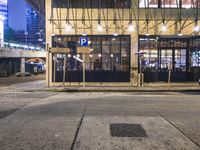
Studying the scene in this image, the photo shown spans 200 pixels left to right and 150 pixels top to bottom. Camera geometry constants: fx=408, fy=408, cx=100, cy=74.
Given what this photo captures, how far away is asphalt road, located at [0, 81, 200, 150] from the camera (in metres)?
8.66

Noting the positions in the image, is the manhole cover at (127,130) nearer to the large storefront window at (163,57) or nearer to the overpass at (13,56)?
the large storefront window at (163,57)

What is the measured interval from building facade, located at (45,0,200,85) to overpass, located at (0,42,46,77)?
2435 centimetres

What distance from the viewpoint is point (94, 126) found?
10.9m

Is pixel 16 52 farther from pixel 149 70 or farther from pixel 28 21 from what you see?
pixel 28 21

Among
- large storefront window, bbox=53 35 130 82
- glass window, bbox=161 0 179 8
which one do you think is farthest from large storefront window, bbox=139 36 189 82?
glass window, bbox=161 0 179 8

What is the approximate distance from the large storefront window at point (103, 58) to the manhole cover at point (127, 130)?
1930 centimetres

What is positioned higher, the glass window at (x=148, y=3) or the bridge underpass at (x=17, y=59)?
the glass window at (x=148, y=3)

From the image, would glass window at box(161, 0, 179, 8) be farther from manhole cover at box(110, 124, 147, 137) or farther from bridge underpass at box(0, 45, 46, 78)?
bridge underpass at box(0, 45, 46, 78)

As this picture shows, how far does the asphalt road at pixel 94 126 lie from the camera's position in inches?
341

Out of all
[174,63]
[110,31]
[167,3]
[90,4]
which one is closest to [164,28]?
[167,3]

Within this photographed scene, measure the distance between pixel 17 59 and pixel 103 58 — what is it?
42.1m

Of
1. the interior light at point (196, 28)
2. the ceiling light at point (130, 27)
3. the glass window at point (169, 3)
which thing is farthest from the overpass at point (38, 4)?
the interior light at point (196, 28)

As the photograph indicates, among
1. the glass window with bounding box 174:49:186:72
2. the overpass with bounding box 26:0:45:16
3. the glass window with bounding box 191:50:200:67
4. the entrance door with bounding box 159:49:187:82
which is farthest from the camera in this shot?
the overpass with bounding box 26:0:45:16

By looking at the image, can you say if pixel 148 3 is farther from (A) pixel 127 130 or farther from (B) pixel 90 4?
(A) pixel 127 130
